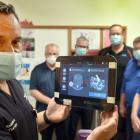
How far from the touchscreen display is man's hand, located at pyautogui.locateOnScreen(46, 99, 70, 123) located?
72 millimetres

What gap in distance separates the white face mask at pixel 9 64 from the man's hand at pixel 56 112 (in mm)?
304

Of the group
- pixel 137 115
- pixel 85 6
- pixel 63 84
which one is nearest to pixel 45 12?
pixel 85 6

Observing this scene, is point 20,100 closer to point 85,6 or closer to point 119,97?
point 119,97

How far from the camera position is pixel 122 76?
10.5 ft

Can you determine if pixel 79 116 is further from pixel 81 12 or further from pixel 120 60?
pixel 81 12

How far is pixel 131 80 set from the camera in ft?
9.57

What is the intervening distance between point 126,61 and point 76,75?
1.97 meters

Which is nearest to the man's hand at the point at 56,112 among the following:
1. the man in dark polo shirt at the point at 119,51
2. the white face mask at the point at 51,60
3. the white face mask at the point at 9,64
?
the white face mask at the point at 9,64

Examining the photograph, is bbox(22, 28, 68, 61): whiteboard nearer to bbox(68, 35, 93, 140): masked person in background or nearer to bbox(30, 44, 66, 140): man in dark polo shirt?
bbox(68, 35, 93, 140): masked person in background

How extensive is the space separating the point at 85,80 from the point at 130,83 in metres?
1.68

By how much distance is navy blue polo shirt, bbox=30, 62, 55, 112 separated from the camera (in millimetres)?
3057

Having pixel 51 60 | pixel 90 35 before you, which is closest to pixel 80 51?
pixel 51 60

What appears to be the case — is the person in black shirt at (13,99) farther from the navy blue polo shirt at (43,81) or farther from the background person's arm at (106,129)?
the navy blue polo shirt at (43,81)

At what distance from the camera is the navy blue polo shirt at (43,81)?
120 inches
